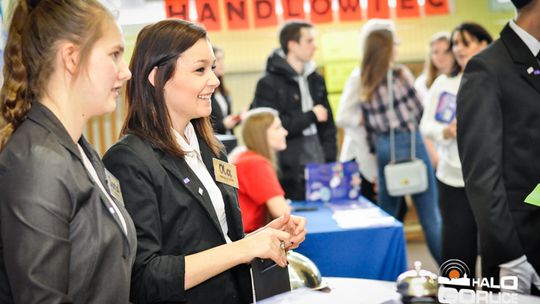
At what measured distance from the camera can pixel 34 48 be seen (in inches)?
52.9

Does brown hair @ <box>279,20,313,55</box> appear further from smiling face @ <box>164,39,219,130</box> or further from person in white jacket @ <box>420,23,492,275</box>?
smiling face @ <box>164,39,219,130</box>

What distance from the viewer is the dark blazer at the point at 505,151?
1949 millimetres

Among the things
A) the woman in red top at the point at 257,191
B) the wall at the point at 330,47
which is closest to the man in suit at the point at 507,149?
the woman in red top at the point at 257,191

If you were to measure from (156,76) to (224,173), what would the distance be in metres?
0.33

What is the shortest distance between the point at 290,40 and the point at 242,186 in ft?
5.04

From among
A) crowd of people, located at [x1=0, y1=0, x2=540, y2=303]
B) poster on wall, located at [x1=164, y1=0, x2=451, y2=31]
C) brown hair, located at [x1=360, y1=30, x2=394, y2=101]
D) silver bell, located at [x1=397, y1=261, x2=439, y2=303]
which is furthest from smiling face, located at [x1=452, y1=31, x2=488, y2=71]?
silver bell, located at [x1=397, y1=261, x2=439, y2=303]

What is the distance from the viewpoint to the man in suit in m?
1.95

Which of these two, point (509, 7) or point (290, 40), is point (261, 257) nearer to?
point (290, 40)

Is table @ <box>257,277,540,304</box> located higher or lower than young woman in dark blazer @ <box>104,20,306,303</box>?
lower

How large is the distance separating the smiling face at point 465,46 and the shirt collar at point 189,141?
6.83 ft

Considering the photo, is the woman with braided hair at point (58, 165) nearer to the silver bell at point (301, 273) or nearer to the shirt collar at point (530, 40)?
the silver bell at point (301, 273)

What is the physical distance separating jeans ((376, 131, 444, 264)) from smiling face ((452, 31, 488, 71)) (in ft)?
2.44

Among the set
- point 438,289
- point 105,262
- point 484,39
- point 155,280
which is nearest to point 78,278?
point 105,262

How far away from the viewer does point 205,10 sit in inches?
162
